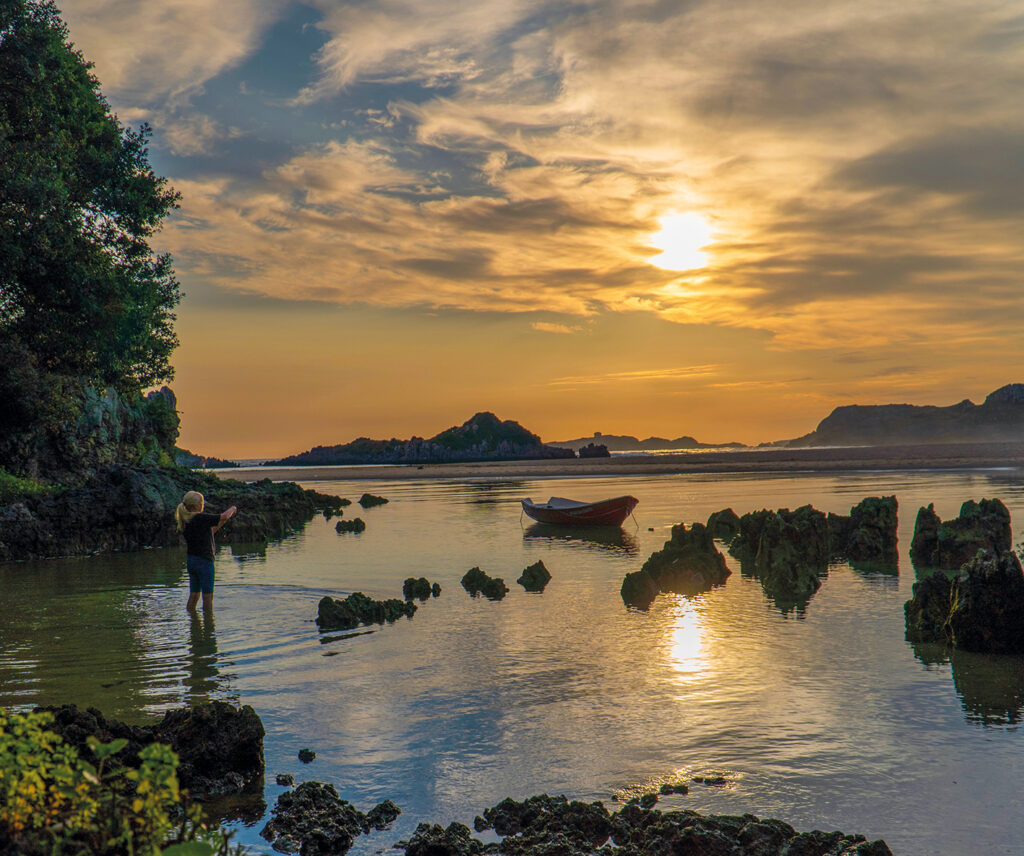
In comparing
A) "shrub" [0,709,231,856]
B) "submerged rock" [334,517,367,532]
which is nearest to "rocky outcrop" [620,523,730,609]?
"shrub" [0,709,231,856]

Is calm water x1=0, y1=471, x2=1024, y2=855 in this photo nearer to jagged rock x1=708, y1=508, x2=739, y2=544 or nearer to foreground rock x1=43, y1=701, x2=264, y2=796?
foreground rock x1=43, y1=701, x2=264, y2=796

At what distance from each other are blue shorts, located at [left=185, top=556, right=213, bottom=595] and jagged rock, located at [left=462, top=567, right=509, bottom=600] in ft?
19.1

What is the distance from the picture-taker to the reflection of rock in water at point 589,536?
26.7m

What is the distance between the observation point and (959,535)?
2028cm

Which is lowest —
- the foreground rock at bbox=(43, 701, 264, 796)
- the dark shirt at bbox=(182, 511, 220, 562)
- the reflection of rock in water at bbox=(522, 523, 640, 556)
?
the reflection of rock in water at bbox=(522, 523, 640, 556)

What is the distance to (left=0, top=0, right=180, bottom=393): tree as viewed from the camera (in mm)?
23500

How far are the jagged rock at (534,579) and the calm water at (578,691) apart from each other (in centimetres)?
29

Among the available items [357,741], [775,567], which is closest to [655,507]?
[775,567]

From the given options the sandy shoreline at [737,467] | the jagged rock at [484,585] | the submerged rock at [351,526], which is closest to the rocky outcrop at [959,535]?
the jagged rock at [484,585]

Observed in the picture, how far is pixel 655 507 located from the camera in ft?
139

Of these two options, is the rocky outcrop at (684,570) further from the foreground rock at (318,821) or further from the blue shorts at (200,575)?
the foreground rock at (318,821)

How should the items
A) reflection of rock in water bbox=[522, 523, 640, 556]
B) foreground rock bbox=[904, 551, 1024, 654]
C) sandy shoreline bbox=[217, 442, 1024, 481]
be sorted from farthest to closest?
sandy shoreline bbox=[217, 442, 1024, 481] < reflection of rock in water bbox=[522, 523, 640, 556] < foreground rock bbox=[904, 551, 1024, 654]

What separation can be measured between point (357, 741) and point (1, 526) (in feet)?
77.5

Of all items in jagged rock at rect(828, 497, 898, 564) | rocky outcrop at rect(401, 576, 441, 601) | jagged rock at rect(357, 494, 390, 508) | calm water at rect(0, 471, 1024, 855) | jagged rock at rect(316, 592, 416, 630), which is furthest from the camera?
jagged rock at rect(357, 494, 390, 508)
